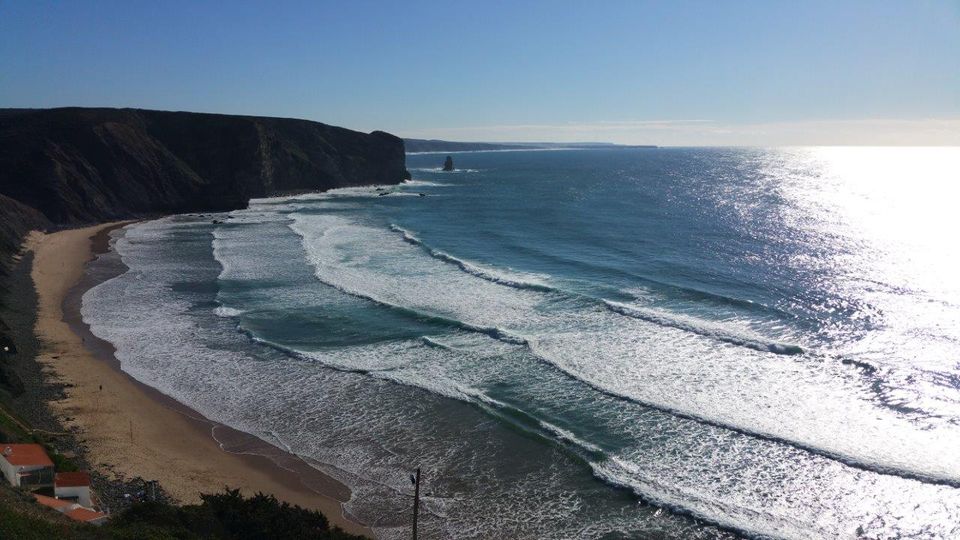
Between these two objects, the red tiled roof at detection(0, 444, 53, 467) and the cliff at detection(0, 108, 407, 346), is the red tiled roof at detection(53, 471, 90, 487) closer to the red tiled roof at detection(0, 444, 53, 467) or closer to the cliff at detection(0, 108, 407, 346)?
the red tiled roof at detection(0, 444, 53, 467)

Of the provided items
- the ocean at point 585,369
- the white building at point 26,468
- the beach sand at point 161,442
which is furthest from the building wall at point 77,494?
the ocean at point 585,369

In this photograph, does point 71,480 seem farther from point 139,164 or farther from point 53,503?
point 139,164

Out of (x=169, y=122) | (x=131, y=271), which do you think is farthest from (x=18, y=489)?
(x=169, y=122)

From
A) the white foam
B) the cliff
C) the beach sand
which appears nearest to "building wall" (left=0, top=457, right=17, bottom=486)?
the beach sand

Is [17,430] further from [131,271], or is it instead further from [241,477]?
[131,271]

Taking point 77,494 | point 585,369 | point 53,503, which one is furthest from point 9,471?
point 585,369

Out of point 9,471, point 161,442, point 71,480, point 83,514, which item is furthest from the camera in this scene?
point 161,442

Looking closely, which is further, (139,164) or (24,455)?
(139,164)
